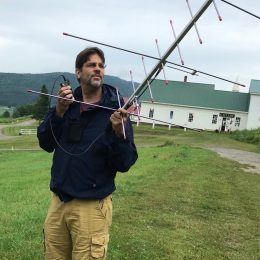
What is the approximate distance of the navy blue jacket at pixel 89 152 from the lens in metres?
4.09

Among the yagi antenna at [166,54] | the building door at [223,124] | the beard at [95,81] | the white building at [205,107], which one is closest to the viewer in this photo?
the yagi antenna at [166,54]

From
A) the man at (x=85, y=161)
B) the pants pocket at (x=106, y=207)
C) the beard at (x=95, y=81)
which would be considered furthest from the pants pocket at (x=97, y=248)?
the beard at (x=95, y=81)

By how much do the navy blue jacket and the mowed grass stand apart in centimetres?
219

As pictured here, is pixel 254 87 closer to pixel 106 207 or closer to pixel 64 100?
pixel 106 207

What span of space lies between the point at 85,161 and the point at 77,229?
1.86 ft

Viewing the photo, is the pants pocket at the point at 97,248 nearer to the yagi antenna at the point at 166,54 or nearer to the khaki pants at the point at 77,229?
the khaki pants at the point at 77,229

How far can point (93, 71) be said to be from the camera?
13.6 feet

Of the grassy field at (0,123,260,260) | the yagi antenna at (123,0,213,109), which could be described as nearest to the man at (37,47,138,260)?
the yagi antenna at (123,0,213,109)

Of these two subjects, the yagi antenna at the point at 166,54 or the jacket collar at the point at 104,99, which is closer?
the yagi antenna at the point at 166,54

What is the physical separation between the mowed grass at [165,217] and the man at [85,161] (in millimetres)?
1944

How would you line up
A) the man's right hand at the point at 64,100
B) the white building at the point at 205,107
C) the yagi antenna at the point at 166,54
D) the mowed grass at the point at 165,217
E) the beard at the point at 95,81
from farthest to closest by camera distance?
1. the white building at the point at 205,107
2. the mowed grass at the point at 165,217
3. the beard at the point at 95,81
4. the man's right hand at the point at 64,100
5. the yagi antenna at the point at 166,54

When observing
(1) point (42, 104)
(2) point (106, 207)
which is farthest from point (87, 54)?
(1) point (42, 104)

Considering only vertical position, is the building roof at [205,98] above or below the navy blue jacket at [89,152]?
above

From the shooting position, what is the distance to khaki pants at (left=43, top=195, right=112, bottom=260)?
13.4ft
